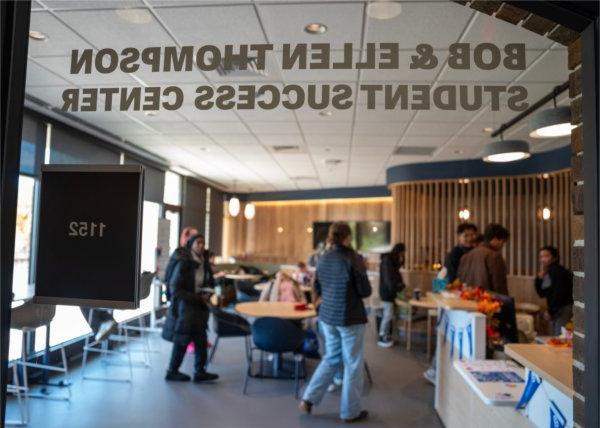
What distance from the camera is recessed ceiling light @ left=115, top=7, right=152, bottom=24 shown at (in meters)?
2.74

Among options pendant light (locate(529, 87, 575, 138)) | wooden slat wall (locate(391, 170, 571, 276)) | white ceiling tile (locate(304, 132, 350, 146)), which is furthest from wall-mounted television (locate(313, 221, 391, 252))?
pendant light (locate(529, 87, 575, 138))

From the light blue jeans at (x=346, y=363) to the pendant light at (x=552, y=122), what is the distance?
2.23 m

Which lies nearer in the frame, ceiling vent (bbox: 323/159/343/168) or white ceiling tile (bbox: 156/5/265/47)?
white ceiling tile (bbox: 156/5/265/47)

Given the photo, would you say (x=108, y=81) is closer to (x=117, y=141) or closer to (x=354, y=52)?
(x=354, y=52)

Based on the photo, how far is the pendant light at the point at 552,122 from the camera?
346 cm

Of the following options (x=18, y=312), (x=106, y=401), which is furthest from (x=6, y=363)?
(x=106, y=401)

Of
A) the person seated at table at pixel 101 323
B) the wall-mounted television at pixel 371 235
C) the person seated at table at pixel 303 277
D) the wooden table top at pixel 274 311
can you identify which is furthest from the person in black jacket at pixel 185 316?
the wall-mounted television at pixel 371 235

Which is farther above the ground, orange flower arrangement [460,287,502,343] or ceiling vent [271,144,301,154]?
ceiling vent [271,144,301,154]

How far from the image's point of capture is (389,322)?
264 inches

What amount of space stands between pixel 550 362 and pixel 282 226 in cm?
1129

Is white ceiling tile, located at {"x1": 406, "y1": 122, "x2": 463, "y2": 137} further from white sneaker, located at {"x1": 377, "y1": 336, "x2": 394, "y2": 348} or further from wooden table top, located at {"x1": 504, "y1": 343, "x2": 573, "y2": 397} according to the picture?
wooden table top, located at {"x1": 504, "y1": 343, "x2": 573, "y2": 397}

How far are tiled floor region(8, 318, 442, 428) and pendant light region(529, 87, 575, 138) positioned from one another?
2662 millimetres

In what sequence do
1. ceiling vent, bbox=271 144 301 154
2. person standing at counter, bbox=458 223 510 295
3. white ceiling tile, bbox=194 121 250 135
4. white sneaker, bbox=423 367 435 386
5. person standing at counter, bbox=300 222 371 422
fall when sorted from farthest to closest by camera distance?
ceiling vent, bbox=271 144 301 154 → white ceiling tile, bbox=194 121 250 135 → white sneaker, bbox=423 367 435 386 → person standing at counter, bbox=458 223 510 295 → person standing at counter, bbox=300 222 371 422

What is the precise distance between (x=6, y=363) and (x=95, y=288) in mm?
387
